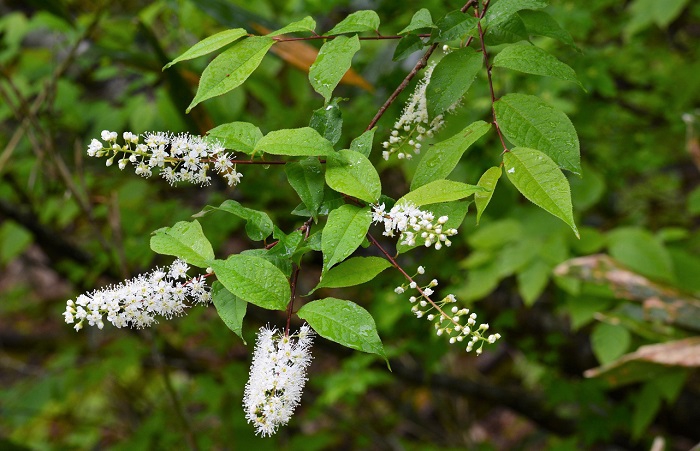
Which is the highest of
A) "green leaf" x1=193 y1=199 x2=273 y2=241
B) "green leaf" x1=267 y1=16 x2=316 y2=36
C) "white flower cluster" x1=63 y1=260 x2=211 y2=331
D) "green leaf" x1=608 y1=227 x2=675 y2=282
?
"green leaf" x1=267 y1=16 x2=316 y2=36

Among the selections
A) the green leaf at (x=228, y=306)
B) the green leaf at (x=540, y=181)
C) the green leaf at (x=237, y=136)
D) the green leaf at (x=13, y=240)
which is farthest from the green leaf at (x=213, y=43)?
the green leaf at (x=13, y=240)

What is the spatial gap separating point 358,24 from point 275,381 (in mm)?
544

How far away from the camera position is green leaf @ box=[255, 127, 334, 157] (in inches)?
34.9

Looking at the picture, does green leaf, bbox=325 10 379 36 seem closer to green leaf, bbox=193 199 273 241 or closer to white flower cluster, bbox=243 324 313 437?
green leaf, bbox=193 199 273 241

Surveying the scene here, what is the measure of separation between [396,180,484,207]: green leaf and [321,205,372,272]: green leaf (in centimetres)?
7

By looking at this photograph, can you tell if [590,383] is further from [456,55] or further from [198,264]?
[198,264]

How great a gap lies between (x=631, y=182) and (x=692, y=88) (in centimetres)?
124

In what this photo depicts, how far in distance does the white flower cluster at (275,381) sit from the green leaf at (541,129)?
0.43 metres

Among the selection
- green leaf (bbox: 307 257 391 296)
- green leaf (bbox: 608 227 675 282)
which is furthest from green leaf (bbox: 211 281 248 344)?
green leaf (bbox: 608 227 675 282)

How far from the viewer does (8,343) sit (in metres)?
3.83

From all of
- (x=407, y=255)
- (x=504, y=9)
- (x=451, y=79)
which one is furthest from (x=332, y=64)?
(x=407, y=255)

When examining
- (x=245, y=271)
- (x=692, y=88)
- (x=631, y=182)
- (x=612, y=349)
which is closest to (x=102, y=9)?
(x=245, y=271)

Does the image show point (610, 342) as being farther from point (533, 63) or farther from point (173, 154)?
point (173, 154)

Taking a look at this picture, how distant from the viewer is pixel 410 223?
0.87 meters
